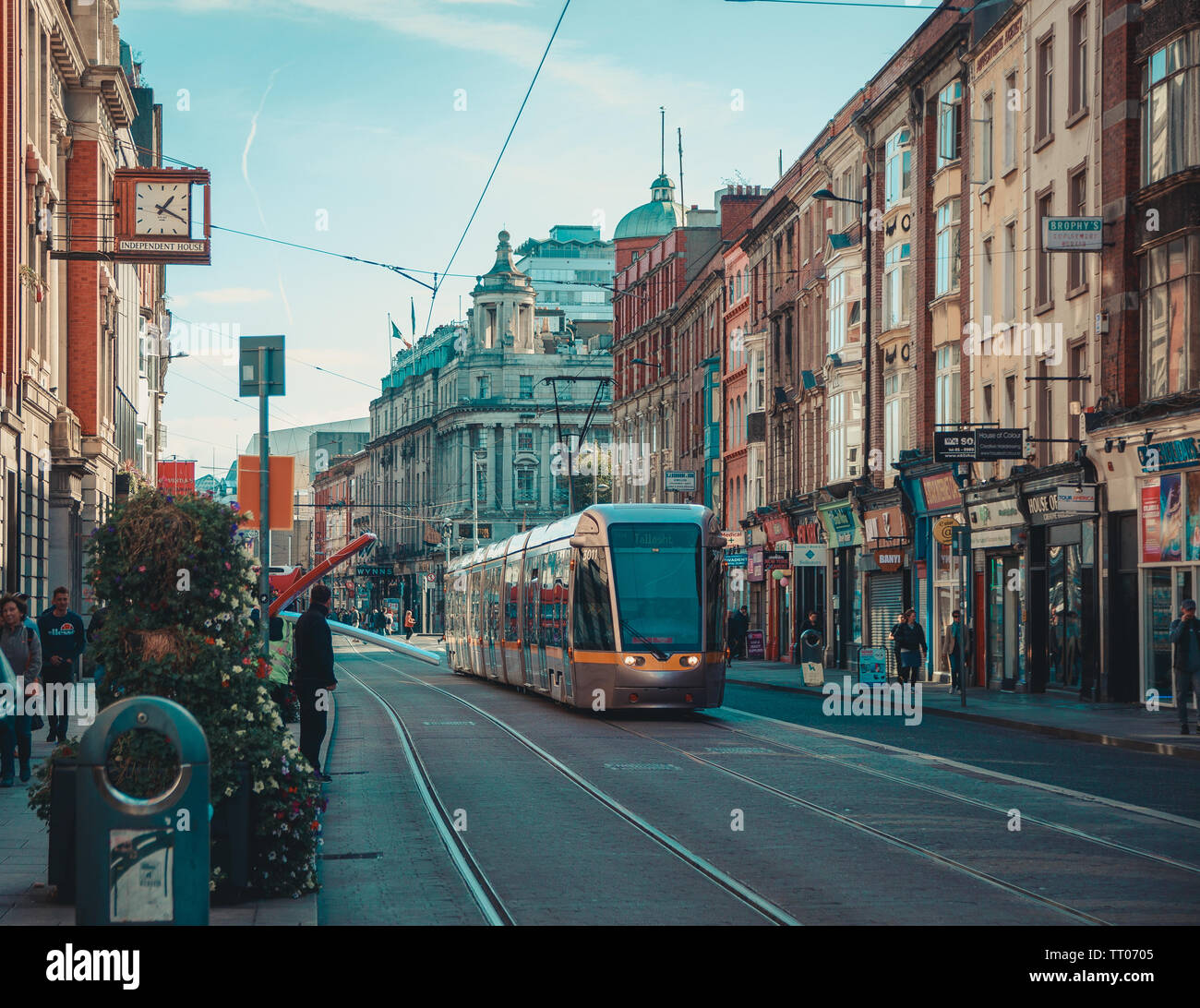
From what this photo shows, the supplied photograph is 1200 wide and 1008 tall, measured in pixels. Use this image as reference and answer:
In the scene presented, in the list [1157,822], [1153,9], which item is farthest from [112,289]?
[1157,822]

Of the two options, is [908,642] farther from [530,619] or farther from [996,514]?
[530,619]

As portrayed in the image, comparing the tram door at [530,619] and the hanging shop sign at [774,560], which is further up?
the hanging shop sign at [774,560]

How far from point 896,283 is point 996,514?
918 centimetres

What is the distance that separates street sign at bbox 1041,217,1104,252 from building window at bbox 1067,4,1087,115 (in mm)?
3901

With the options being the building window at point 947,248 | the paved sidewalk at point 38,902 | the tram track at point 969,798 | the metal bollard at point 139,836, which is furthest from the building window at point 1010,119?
the metal bollard at point 139,836

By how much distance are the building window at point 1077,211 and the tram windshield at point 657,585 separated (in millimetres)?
10512

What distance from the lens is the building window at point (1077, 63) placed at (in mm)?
32562

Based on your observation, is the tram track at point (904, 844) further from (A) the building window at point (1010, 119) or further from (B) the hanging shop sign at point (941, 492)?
(B) the hanging shop sign at point (941, 492)

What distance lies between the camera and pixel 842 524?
168ft

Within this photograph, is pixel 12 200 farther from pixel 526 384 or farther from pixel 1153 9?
pixel 526 384

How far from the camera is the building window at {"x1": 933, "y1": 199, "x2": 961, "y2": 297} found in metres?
40.3

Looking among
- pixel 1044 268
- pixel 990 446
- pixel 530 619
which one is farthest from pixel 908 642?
pixel 530 619

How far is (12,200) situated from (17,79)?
6.74 feet

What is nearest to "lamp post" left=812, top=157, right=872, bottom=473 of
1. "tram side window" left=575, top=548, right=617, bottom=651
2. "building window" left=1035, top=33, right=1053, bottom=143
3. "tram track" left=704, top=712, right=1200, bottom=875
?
"building window" left=1035, top=33, right=1053, bottom=143
